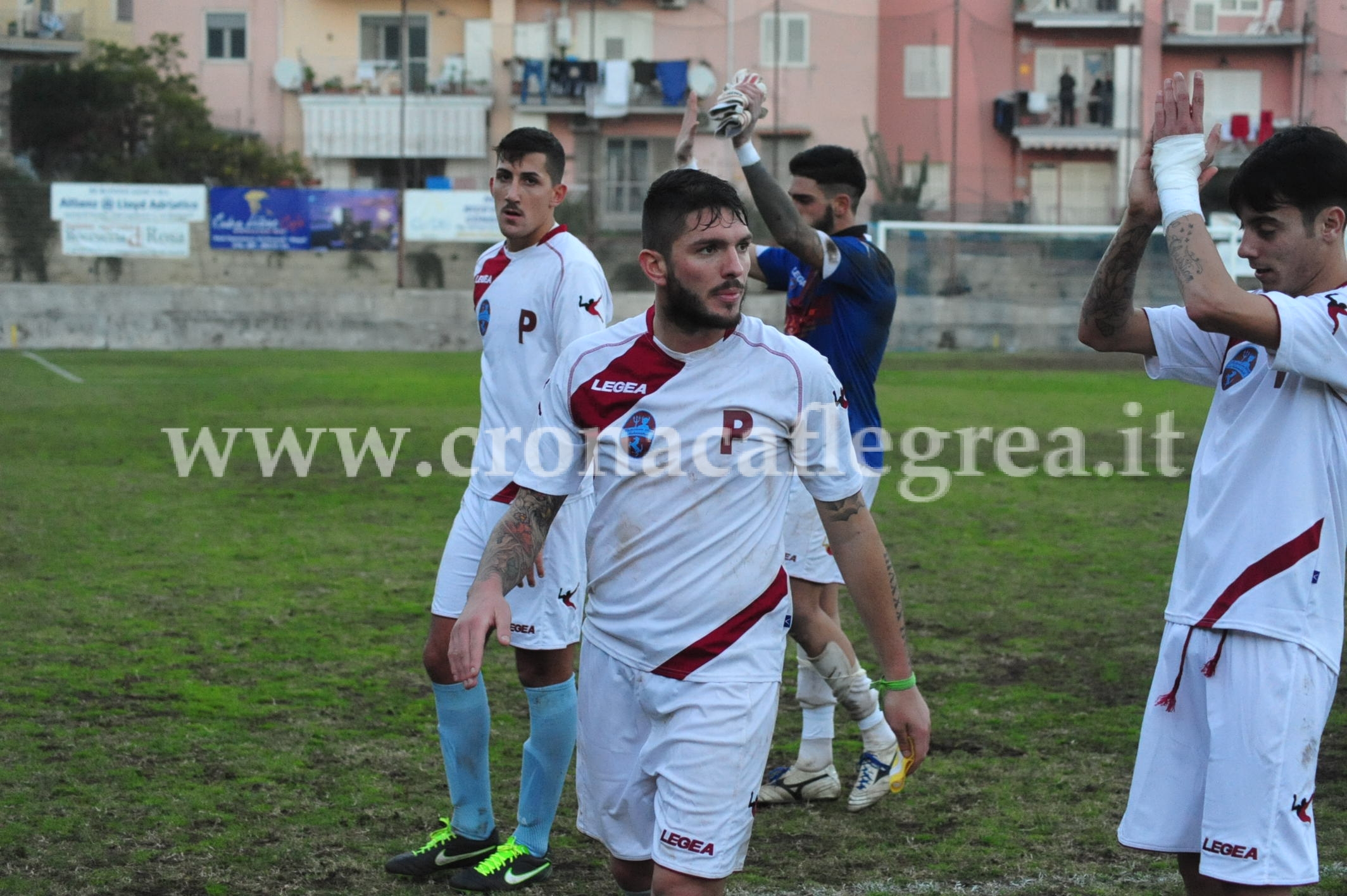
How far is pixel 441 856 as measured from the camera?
5168mm

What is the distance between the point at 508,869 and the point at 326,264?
2872 cm

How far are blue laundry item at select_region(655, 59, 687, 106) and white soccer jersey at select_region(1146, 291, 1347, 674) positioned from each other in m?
40.8

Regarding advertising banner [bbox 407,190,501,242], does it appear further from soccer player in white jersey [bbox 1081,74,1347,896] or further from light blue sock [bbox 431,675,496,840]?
soccer player in white jersey [bbox 1081,74,1347,896]

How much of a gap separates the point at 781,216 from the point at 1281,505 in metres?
2.75

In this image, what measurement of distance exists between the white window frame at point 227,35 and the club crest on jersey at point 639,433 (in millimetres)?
44055

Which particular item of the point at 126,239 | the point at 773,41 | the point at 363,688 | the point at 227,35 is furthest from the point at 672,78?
the point at 363,688

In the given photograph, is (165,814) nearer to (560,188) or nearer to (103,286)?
A: (560,188)

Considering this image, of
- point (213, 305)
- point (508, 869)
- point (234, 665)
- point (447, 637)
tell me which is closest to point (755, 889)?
point (508, 869)

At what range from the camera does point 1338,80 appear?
39.3 metres

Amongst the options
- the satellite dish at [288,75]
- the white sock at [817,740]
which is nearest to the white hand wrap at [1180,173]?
the white sock at [817,740]

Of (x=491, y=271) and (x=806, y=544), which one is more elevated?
(x=491, y=271)

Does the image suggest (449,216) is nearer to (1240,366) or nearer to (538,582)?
(538,582)

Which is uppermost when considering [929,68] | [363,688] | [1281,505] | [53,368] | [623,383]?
[929,68]

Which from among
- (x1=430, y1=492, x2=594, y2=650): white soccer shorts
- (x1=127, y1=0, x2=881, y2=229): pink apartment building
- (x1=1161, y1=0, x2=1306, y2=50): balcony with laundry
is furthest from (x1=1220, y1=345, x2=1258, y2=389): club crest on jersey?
(x1=1161, y1=0, x2=1306, y2=50): balcony with laundry
